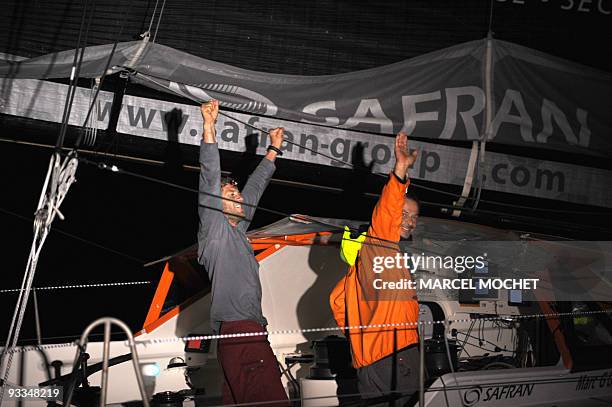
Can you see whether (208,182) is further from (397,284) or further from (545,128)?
(545,128)

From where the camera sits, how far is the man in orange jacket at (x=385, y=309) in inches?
130

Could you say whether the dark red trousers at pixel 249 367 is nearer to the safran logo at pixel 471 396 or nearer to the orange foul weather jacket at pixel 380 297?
the orange foul weather jacket at pixel 380 297

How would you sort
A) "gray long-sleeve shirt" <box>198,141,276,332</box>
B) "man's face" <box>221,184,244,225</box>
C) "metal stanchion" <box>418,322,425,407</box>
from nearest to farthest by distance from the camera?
"metal stanchion" <box>418,322,425,407</box> → "gray long-sleeve shirt" <box>198,141,276,332</box> → "man's face" <box>221,184,244,225</box>

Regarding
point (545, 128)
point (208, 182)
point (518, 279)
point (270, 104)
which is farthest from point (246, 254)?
point (545, 128)

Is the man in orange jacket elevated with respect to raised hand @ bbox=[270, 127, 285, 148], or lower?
lower

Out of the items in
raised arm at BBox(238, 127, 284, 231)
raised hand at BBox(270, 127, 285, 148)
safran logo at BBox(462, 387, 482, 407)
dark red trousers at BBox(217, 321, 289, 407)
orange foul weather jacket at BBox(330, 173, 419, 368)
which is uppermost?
raised hand at BBox(270, 127, 285, 148)

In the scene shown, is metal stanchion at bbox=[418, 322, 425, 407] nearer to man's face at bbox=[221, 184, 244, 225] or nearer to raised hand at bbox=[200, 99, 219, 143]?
man's face at bbox=[221, 184, 244, 225]

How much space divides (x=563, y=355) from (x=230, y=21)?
2.28 meters

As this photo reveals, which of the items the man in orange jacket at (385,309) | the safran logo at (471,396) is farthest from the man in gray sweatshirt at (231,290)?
the safran logo at (471,396)

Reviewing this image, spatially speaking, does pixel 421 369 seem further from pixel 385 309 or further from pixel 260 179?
pixel 260 179

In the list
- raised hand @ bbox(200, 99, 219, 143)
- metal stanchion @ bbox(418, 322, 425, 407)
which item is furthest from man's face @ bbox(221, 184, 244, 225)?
metal stanchion @ bbox(418, 322, 425, 407)

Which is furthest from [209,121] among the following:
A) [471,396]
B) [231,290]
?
[471,396]

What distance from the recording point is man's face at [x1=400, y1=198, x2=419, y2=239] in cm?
361

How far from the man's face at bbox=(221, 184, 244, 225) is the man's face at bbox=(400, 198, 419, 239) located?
0.73 metres
